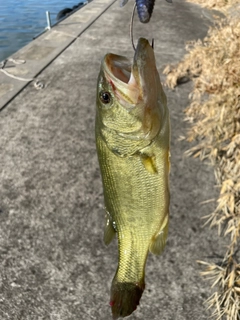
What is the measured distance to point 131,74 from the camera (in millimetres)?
1452

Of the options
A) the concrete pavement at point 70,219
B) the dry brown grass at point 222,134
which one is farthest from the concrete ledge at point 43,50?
the dry brown grass at point 222,134

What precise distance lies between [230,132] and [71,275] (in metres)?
2.96

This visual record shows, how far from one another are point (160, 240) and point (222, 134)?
387cm

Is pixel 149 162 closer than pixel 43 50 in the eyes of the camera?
Yes

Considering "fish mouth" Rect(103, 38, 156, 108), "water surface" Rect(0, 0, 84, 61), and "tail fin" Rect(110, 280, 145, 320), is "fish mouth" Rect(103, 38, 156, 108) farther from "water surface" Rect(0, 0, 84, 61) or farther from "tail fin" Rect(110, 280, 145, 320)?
"water surface" Rect(0, 0, 84, 61)

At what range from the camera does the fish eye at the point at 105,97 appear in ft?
5.16

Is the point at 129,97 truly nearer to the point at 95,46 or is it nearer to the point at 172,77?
the point at 172,77

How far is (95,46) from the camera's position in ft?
33.7

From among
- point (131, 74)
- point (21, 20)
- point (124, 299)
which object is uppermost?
point (131, 74)

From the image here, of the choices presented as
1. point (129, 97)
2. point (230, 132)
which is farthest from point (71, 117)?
point (129, 97)

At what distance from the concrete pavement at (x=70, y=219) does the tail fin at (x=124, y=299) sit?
2.00 m

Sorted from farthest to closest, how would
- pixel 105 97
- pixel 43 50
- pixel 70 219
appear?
pixel 43 50 → pixel 70 219 → pixel 105 97

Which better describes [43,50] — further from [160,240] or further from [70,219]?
[160,240]

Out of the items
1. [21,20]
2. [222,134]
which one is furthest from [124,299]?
[21,20]
